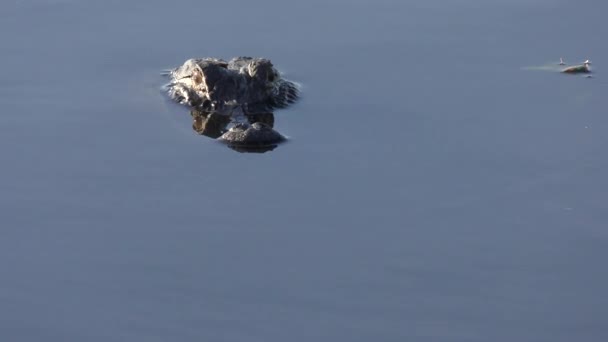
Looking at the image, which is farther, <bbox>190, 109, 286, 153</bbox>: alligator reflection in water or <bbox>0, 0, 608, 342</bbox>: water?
<bbox>190, 109, 286, 153</bbox>: alligator reflection in water

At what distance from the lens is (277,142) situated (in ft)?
41.9

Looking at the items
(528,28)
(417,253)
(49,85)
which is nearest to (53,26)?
(49,85)

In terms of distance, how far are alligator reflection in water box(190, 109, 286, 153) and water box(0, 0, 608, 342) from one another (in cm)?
14

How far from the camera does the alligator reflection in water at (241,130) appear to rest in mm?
12750

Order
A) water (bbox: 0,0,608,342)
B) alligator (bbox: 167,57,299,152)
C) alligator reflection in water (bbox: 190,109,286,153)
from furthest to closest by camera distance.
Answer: alligator (bbox: 167,57,299,152), alligator reflection in water (bbox: 190,109,286,153), water (bbox: 0,0,608,342)

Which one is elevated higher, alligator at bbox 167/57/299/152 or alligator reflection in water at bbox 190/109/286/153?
alligator at bbox 167/57/299/152

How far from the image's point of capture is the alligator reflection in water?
1275 centimetres

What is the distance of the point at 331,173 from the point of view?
1203 centimetres

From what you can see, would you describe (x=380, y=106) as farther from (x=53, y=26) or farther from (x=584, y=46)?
(x=53, y=26)

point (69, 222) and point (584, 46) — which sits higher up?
point (584, 46)

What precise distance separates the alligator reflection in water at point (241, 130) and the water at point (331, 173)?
0.46ft

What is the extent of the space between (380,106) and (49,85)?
3098 mm

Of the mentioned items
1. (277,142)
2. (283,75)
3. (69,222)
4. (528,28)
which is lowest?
(69,222)

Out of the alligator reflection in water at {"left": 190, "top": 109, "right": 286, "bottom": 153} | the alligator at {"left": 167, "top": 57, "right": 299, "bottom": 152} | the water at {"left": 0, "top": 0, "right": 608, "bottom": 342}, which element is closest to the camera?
the water at {"left": 0, "top": 0, "right": 608, "bottom": 342}
